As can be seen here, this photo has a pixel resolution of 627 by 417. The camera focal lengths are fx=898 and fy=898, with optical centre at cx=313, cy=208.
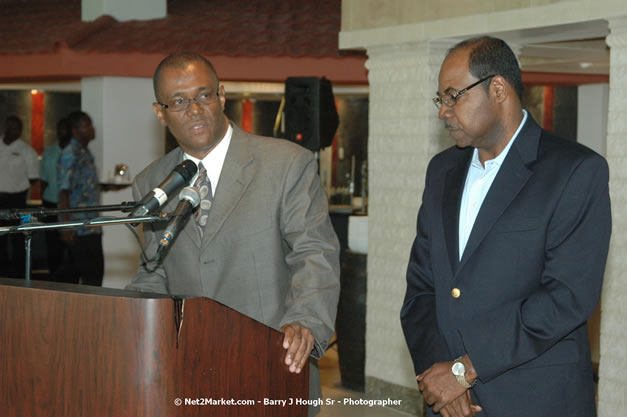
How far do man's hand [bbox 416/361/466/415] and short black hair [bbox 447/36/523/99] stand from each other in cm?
78

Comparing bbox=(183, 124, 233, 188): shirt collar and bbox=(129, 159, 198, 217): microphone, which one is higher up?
bbox=(183, 124, 233, 188): shirt collar

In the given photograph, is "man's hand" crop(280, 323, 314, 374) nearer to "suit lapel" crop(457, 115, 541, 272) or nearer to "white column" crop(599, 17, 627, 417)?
"suit lapel" crop(457, 115, 541, 272)

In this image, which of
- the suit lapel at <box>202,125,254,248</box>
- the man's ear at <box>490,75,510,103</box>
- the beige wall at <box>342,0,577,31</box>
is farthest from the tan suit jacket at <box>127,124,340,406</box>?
the beige wall at <box>342,0,577,31</box>

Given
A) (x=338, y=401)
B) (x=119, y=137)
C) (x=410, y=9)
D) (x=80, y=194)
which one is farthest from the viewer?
(x=119, y=137)

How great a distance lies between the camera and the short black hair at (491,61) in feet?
7.90

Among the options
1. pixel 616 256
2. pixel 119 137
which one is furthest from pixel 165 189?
pixel 119 137

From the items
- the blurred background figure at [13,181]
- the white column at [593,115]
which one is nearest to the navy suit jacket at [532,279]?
the blurred background figure at [13,181]

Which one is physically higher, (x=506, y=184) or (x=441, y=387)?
(x=506, y=184)

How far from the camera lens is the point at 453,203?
257 centimetres

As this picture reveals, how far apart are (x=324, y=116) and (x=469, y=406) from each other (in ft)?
15.0

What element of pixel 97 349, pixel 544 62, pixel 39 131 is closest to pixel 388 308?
pixel 544 62

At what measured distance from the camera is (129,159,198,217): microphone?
2.10 m

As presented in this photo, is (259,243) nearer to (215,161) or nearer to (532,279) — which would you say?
(215,161)

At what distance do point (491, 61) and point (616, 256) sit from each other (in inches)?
95.3
